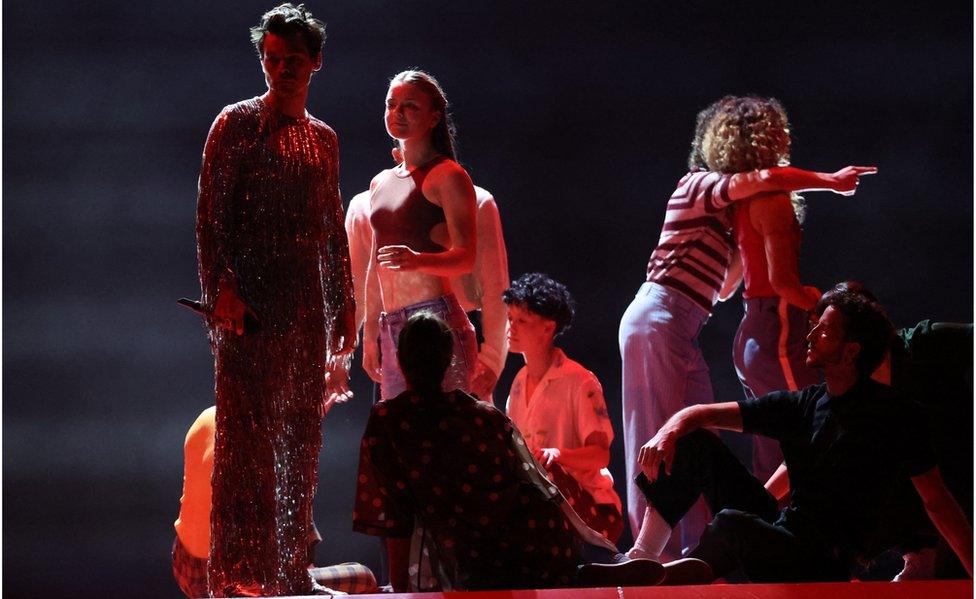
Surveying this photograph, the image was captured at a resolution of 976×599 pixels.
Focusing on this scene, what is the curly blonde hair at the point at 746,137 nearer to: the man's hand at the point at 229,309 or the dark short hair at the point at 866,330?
the dark short hair at the point at 866,330

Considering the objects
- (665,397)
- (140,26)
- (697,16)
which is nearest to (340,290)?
(665,397)

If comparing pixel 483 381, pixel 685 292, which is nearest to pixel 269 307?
pixel 483 381

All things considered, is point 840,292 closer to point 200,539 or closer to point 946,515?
point 946,515

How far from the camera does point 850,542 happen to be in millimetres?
3076

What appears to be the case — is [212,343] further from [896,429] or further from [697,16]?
[697,16]

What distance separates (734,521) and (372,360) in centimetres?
123

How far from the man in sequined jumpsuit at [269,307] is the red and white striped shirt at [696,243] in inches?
46.5

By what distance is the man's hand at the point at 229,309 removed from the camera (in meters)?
3.13

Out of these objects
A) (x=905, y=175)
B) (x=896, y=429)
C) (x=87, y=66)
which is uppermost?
(x=87, y=66)

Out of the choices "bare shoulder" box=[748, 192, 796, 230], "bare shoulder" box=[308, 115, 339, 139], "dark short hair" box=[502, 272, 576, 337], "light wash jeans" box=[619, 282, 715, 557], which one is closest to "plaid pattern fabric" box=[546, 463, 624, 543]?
"light wash jeans" box=[619, 282, 715, 557]

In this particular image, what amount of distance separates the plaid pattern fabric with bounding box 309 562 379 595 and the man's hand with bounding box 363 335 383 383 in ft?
1.83

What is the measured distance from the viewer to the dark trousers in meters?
3.05

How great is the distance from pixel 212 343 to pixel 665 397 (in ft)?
4.57

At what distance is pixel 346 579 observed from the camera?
11.6ft
